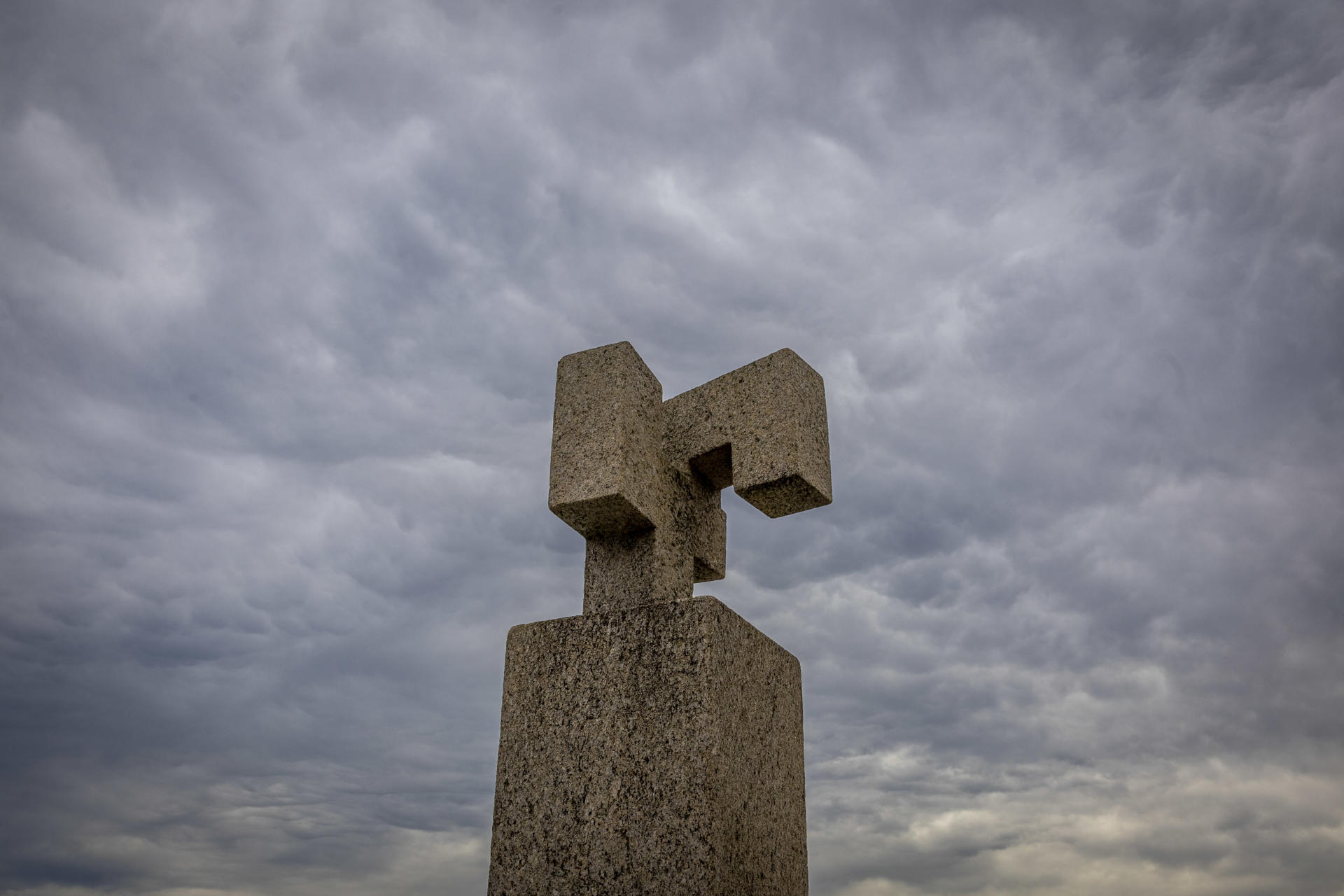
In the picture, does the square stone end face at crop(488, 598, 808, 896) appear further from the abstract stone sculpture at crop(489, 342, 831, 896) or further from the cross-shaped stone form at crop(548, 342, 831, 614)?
the cross-shaped stone form at crop(548, 342, 831, 614)

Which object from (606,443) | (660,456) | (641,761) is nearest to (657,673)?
(641,761)

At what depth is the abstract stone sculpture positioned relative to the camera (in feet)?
12.3

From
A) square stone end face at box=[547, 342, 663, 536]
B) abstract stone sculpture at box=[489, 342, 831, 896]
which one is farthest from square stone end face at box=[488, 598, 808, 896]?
square stone end face at box=[547, 342, 663, 536]

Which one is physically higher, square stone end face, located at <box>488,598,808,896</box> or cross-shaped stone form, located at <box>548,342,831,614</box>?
cross-shaped stone form, located at <box>548,342,831,614</box>

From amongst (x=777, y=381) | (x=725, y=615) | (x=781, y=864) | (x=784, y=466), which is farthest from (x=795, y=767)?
(x=777, y=381)

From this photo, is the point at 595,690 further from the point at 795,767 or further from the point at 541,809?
the point at 795,767

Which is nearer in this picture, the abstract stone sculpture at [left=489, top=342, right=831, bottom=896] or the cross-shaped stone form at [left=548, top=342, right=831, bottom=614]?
the abstract stone sculpture at [left=489, top=342, right=831, bottom=896]

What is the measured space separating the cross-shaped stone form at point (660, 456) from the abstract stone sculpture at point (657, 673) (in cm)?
1

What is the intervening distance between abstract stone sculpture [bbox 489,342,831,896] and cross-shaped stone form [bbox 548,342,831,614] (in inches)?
0.4

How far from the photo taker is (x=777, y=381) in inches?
186

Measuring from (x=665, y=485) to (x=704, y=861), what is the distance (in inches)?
78.8

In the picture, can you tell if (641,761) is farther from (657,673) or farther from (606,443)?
(606,443)

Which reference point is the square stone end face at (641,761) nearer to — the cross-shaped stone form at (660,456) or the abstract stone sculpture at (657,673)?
the abstract stone sculpture at (657,673)

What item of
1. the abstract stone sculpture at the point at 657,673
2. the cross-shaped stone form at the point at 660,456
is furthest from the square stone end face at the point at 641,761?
the cross-shaped stone form at the point at 660,456
